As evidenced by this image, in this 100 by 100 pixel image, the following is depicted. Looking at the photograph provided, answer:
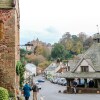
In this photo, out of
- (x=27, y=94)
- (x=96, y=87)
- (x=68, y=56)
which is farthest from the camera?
(x=68, y=56)

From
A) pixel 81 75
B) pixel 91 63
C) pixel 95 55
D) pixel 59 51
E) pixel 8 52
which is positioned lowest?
pixel 81 75

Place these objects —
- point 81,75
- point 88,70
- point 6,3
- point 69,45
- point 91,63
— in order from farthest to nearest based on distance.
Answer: point 69,45, point 91,63, point 88,70, point 81,75, point 6,3

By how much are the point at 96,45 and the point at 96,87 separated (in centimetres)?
987

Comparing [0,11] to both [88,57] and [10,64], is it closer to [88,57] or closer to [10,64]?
[10,64]

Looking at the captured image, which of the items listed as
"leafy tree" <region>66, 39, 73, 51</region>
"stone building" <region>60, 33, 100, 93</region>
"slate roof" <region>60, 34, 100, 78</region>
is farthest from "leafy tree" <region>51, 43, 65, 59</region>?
"stone building" <region>60, 33, 100, 93</region>

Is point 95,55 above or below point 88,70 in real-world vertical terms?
above

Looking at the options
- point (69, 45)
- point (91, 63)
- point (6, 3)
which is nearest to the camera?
point (6, 3)

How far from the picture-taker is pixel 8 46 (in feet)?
92.2

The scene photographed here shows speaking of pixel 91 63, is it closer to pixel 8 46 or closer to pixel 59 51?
pixel 8 46

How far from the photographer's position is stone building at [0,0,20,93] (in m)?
27.8

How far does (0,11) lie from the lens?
91.0 feet

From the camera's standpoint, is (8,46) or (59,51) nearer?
(8,46)

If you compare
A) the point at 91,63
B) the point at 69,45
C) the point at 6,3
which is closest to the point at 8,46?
the point at 6,3

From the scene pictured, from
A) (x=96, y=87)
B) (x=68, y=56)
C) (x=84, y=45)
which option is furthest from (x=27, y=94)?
(x=84, y=45)
